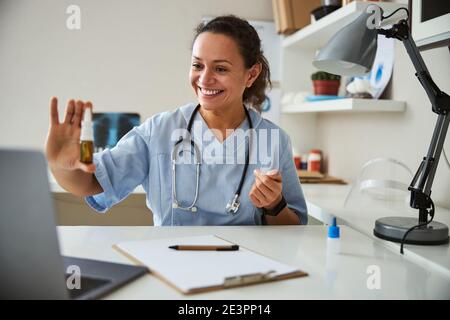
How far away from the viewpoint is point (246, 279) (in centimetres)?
73

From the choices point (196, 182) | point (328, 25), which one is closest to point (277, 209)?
point (196, 182)

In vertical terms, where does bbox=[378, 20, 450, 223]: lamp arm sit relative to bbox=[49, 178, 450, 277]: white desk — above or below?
above

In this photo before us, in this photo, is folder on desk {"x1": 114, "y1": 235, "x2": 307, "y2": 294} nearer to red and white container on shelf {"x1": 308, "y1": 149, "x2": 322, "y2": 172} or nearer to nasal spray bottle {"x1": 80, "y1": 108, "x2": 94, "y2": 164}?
nasal spray bottle {"x1": 80, "y1": 108, "x2": 94, "y2": 164}

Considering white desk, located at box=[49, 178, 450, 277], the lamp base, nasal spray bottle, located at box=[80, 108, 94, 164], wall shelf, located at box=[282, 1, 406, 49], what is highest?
wall shelf, located at box=[282, 1, 406, 49]

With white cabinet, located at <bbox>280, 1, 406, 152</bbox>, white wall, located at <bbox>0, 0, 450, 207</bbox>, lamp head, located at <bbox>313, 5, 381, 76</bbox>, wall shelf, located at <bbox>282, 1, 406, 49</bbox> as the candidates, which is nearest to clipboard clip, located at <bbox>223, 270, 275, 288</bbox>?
lamp head, located at <bbox>313, 5, 381, 76</bbox>

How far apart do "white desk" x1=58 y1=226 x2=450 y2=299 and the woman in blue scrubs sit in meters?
0.17

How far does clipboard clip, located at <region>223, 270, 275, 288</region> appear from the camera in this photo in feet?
2.36

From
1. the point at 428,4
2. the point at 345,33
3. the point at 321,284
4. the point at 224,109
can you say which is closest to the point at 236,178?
the point at 224,109

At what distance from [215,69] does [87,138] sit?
546 millimetres

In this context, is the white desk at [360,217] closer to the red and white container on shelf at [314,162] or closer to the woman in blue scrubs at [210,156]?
the woman in blue scrubs at [210,156]

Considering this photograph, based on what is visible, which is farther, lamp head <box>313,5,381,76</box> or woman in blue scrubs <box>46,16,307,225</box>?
woman in blue scrubs <box>46,16,307,225</box>

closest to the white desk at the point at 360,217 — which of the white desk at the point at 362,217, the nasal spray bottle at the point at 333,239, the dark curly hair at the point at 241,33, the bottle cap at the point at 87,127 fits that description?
the white desk at the point at 362,217

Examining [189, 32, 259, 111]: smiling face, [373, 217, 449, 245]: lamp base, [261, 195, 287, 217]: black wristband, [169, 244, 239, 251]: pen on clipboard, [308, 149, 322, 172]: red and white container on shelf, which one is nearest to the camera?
[169, 244, 239, 251]: pen on clipboard

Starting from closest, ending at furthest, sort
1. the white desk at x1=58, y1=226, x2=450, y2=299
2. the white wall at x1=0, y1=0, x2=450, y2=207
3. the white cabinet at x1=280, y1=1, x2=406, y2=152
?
the white desk at x1=58, y1=226, x2=450, y2=299
the white cabinet at x1=280, y1=1, x2=406, y2=152
the white wall at x1=0, y1=0, x2=450, y2=207
